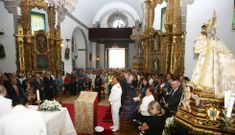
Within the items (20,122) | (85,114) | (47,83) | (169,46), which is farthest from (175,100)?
(47,83)

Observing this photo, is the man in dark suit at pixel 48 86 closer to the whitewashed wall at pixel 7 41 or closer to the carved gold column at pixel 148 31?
the whitewashed wall at pixel 7 41

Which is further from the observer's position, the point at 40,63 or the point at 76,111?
the point at 40,63

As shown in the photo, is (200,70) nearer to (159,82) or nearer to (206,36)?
(206,36)

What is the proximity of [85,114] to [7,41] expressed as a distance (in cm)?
818

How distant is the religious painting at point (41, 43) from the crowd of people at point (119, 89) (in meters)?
1.80

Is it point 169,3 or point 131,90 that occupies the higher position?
point 169,3

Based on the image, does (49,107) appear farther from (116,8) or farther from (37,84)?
(116,8)

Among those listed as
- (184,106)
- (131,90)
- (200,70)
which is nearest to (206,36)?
(200,70)

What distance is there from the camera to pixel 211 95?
2.86 metres

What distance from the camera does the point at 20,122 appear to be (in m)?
3.13

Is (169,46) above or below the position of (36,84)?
above

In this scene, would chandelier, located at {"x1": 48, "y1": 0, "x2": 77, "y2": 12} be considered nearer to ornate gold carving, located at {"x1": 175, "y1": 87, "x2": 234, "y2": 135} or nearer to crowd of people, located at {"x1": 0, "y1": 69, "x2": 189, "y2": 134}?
crowd of people, located at {"x1": 0, "y1": 69, "x2": 189, "y2": 134}

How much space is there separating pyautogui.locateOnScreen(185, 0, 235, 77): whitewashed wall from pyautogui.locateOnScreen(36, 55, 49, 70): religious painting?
8.50 metres

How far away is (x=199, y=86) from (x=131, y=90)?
7.23 metres
